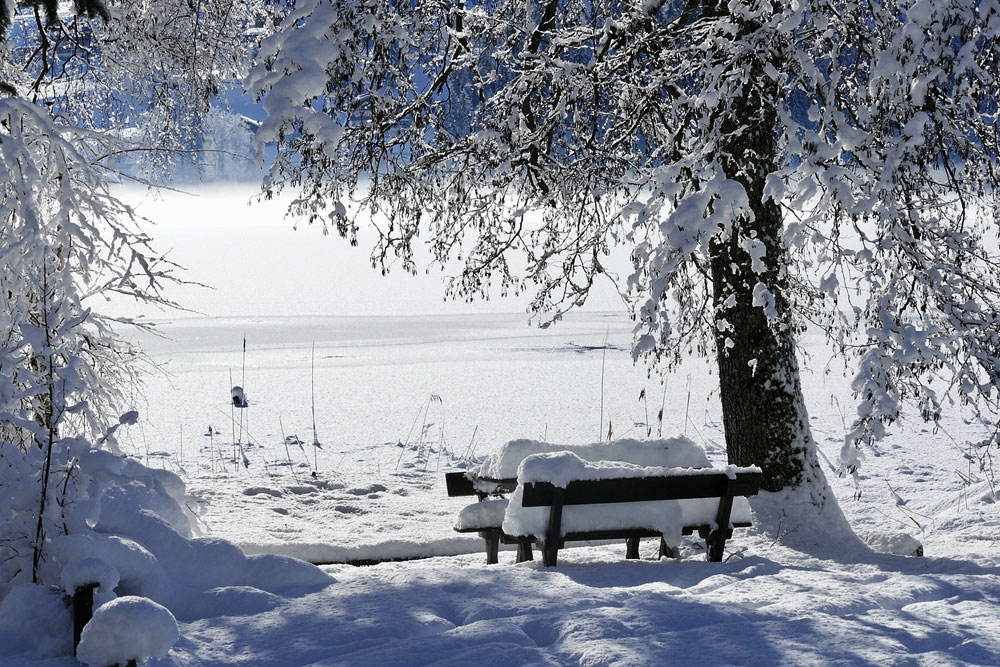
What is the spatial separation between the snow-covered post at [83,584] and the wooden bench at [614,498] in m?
2.22

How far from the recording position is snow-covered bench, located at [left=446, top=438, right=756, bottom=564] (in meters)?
5.39

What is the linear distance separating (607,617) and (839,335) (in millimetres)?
4145

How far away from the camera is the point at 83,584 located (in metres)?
3.63

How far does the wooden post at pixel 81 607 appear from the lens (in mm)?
3637

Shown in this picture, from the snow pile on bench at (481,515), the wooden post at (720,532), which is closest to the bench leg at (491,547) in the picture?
the snow pile on bench at (481,515)

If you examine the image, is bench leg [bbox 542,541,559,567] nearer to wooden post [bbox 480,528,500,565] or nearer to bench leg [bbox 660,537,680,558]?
wooden post [bbox 480,528,500,565]

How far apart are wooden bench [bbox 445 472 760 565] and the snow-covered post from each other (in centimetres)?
222

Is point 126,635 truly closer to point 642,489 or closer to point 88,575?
point 88,575

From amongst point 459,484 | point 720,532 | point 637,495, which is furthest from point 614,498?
point 459,484

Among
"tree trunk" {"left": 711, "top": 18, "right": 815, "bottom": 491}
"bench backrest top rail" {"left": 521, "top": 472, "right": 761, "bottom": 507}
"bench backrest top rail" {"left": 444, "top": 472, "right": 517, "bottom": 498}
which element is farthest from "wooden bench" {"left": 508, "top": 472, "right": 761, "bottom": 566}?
"tree trunk" {"left": 711, "top": 18, "right": 815, "bottom": 491}

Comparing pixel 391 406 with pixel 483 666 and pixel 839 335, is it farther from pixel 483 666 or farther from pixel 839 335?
pixel 483 666

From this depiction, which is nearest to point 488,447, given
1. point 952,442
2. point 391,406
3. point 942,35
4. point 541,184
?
point 391,406

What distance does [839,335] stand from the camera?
23.9 ft

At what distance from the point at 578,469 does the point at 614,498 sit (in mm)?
301
